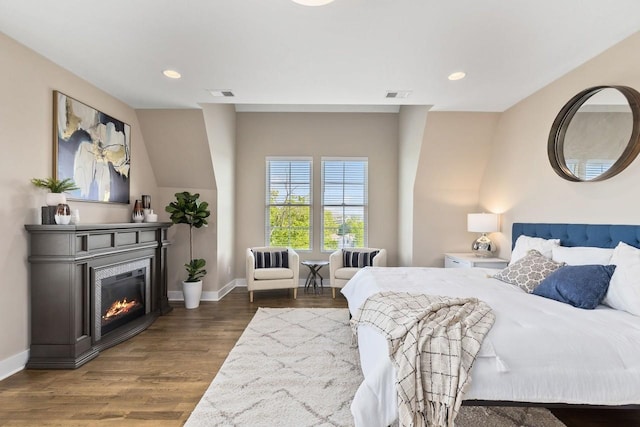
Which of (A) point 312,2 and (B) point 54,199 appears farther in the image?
(B) point 54,199

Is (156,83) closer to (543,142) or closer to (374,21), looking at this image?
(374,21)

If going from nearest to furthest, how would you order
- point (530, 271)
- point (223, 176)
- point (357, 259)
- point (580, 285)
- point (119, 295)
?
point (580, 285), point (530, 271), point (119, 295), point (223, 176), point (357, 259)

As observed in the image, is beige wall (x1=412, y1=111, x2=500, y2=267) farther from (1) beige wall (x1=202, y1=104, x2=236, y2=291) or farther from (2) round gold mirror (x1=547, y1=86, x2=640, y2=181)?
(1) beige wall (x1=202, y1=104, x2=236, y2=291)

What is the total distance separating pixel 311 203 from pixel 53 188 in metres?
3.72

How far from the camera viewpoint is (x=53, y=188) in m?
2.70

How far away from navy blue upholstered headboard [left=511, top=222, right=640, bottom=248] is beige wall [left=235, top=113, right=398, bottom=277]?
100.0 inches

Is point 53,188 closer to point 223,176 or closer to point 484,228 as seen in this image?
point 223,176

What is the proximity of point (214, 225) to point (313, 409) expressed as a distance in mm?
3244

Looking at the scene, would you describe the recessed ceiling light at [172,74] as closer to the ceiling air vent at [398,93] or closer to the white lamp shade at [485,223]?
the ceiling air vent at [398,93]

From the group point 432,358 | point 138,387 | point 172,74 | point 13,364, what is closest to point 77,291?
point 13,364

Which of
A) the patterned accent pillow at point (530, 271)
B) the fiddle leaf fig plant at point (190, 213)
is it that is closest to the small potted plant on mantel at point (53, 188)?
the fiddle leaf fig plant at point (190, 213)

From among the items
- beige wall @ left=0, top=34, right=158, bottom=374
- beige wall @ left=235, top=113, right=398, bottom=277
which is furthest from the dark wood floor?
beige wall @ left=235, top=113, right=398, bottom=277

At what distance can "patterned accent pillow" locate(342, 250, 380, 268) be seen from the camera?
5.05 metres

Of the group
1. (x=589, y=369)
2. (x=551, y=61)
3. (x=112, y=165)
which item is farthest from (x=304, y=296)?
(x=551, y=61)
